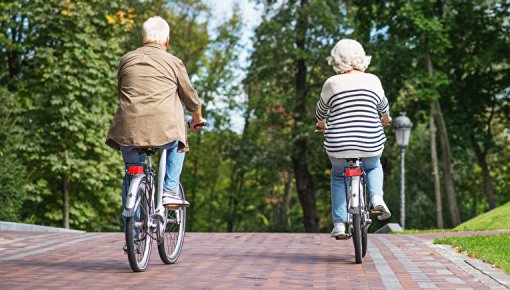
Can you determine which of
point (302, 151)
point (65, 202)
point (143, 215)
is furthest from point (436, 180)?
point (143, 215)

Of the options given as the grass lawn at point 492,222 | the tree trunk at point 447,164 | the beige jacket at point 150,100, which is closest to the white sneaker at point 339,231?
the beige jacket at point 150,100

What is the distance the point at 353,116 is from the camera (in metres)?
7.72

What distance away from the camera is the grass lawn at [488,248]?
25.1ft

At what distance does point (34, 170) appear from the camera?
27281 mm

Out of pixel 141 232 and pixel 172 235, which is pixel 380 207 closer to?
pixel 172 235

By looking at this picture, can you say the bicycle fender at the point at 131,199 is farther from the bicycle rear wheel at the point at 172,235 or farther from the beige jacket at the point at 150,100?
the bicycle rear wheel at the point at 172,235

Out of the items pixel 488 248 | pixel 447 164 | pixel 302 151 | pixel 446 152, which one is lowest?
pixel 488 248

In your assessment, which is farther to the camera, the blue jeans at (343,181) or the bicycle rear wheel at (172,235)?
the blue jeans at (343,181)

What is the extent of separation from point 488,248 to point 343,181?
2.05m

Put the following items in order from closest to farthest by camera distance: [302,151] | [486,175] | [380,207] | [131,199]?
1. [131,199]
2. [380,207]
3. [302,151]
4. [486,175]

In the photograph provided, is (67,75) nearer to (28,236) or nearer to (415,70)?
(415,70)

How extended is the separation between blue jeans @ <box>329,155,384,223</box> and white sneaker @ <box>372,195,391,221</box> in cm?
6

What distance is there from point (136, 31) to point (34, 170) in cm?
932

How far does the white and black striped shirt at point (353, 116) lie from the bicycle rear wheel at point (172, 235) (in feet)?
4.85
